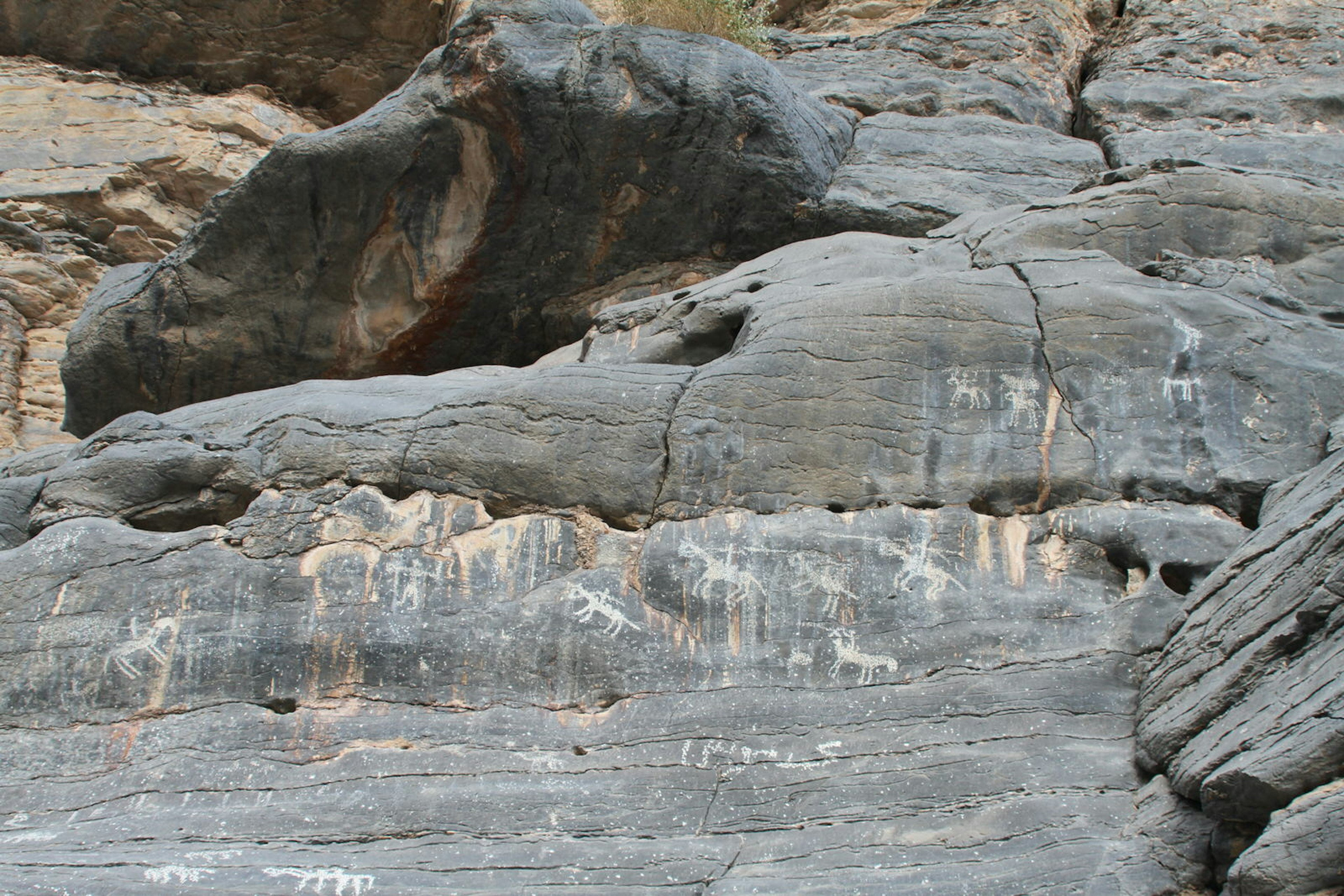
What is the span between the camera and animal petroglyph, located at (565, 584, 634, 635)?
5781 millimetres

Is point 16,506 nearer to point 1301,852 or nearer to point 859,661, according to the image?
point 859,661

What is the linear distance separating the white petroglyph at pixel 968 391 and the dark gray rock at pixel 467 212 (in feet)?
9.74

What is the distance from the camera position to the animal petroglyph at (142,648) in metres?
5.81

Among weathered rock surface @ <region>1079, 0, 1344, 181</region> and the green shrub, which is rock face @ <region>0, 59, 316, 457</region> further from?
weathered rock surface @ <region>1079, 0, 1344, 181</region>

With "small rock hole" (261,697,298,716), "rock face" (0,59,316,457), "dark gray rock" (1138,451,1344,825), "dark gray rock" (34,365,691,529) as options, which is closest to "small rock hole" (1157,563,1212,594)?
"dark gray rock" (1138,451,1344,825)

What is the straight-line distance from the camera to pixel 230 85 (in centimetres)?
1430

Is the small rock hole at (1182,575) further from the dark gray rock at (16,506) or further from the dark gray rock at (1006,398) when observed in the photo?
the dark gray rock at (16,506)

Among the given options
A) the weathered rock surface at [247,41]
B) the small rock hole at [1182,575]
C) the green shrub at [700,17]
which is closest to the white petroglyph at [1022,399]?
the small rock hole at [1182,575]

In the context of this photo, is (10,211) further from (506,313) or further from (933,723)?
(933,723)

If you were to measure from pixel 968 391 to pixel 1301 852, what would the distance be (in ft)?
9.42

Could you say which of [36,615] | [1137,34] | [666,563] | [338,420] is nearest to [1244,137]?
[1137,34]

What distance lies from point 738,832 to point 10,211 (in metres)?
10.0

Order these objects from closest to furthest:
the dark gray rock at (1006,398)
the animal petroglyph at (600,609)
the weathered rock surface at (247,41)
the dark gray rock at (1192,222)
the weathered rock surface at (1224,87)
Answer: the animal petroglyph at (600,609), the dark gray rock at (1006,398), the dark gray rock at (1192,222), the weathered rock surface at (1224,87), the weathered rock surface at (247,41)

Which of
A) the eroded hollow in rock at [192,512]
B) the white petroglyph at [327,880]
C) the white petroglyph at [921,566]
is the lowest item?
the white petroglyph at [327,880]
